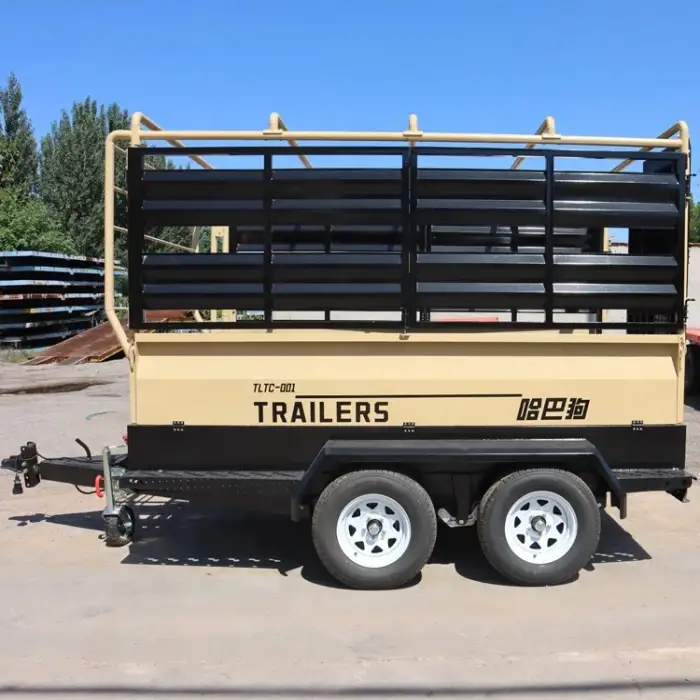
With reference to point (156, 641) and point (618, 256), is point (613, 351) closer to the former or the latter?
point (618, 256)

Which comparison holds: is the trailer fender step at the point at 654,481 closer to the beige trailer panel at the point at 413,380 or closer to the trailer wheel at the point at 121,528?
the beige trailer panel at the point at 413,380

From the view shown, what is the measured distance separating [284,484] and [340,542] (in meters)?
0.51

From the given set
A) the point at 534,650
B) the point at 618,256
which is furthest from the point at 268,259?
the point at 534,650

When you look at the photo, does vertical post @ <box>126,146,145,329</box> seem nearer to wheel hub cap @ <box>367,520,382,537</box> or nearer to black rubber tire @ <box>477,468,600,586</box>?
wheel hub cap @ <box>367,520,382,537</box>

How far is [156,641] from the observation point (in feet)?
13.1

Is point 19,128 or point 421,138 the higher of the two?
point 19,128

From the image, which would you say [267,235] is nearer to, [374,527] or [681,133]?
[374,527]

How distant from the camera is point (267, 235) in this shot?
15.6 feet

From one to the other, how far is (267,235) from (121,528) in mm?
2452

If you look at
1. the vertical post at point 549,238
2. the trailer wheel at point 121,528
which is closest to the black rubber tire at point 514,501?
the vertical post at point 549,238

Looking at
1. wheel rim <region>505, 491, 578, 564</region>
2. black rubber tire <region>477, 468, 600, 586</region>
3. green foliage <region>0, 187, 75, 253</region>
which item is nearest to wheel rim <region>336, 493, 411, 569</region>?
black rubber tire <region>477, 468, 600, 586</region>

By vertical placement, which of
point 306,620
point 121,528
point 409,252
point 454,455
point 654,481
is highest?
point 409,252

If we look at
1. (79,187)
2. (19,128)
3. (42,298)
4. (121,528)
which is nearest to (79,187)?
(79,187)

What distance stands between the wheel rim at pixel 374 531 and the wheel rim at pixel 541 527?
0.69m
